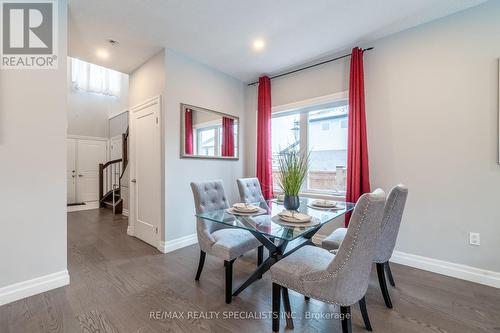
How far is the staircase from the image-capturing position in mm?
5316

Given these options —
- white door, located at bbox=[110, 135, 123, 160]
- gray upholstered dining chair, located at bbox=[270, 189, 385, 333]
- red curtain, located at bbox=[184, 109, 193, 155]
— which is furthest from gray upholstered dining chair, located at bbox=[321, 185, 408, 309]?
white door, located at bbox=[110, 135, 123, 160]

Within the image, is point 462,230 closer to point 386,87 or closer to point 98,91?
point 386,87

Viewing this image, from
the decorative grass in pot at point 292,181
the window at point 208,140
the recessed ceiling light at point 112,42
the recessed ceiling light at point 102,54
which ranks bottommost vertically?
the decorative grass in pot at point 292,181

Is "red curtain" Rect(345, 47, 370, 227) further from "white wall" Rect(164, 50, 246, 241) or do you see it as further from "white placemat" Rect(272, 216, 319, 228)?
A: "white wall" Rect(164, 50, 246, 241)

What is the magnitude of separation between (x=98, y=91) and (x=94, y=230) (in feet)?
15.2

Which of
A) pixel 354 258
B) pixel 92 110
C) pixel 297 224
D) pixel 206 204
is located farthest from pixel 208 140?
pixel 92 110

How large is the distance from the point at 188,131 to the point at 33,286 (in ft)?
7.40

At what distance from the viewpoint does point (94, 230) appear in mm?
3824

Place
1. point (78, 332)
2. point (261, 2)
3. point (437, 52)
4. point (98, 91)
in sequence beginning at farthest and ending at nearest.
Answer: point (98, 91) < point (437, 52) < point (261, 2) < point (78, 332)

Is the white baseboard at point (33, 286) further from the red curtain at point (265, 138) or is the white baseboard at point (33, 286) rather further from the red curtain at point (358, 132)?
the red curtain at point (358, 132)

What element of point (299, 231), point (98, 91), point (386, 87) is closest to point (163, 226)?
point (299, 231)

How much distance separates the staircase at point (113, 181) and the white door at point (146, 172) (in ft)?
6.69

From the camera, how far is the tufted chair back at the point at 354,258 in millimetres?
1169

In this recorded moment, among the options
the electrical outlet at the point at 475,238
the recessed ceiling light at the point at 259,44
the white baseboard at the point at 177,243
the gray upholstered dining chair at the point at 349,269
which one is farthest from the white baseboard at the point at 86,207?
the electrical outlet at the point at 475,238
